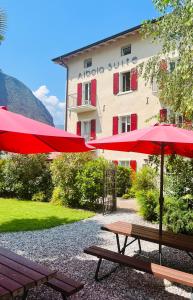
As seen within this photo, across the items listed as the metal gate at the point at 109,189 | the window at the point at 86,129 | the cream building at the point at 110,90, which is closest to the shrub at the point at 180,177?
the metal gate at the point at 109,189

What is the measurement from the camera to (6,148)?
17.7 ft

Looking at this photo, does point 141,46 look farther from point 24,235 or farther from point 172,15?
point 24,235

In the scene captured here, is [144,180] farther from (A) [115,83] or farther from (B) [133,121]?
(A) [115,83]

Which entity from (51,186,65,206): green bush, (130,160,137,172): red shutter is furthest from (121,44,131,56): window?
(51,186,65,206): green bush

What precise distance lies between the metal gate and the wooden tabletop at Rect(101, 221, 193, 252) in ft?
19.1

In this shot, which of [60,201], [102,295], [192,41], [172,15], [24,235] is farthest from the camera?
[60,201]

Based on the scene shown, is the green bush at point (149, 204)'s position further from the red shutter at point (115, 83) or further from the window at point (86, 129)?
the window at point (86, 129)

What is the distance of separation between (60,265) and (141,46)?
1715cm

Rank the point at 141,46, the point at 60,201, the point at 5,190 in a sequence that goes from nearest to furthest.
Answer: the point at 60,201 < the point at 5,190 < the point at 141,46

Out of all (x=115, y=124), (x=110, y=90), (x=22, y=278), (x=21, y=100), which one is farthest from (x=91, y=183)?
(x=21, y=100)

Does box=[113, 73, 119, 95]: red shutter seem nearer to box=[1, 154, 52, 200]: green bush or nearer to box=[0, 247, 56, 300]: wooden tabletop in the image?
box=[1, 154, 52, 200]: green bush

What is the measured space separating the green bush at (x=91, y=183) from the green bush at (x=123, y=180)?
485 cm

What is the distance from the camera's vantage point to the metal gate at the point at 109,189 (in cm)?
1212

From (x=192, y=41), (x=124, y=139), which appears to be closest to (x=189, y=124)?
(x=192, y=41)
